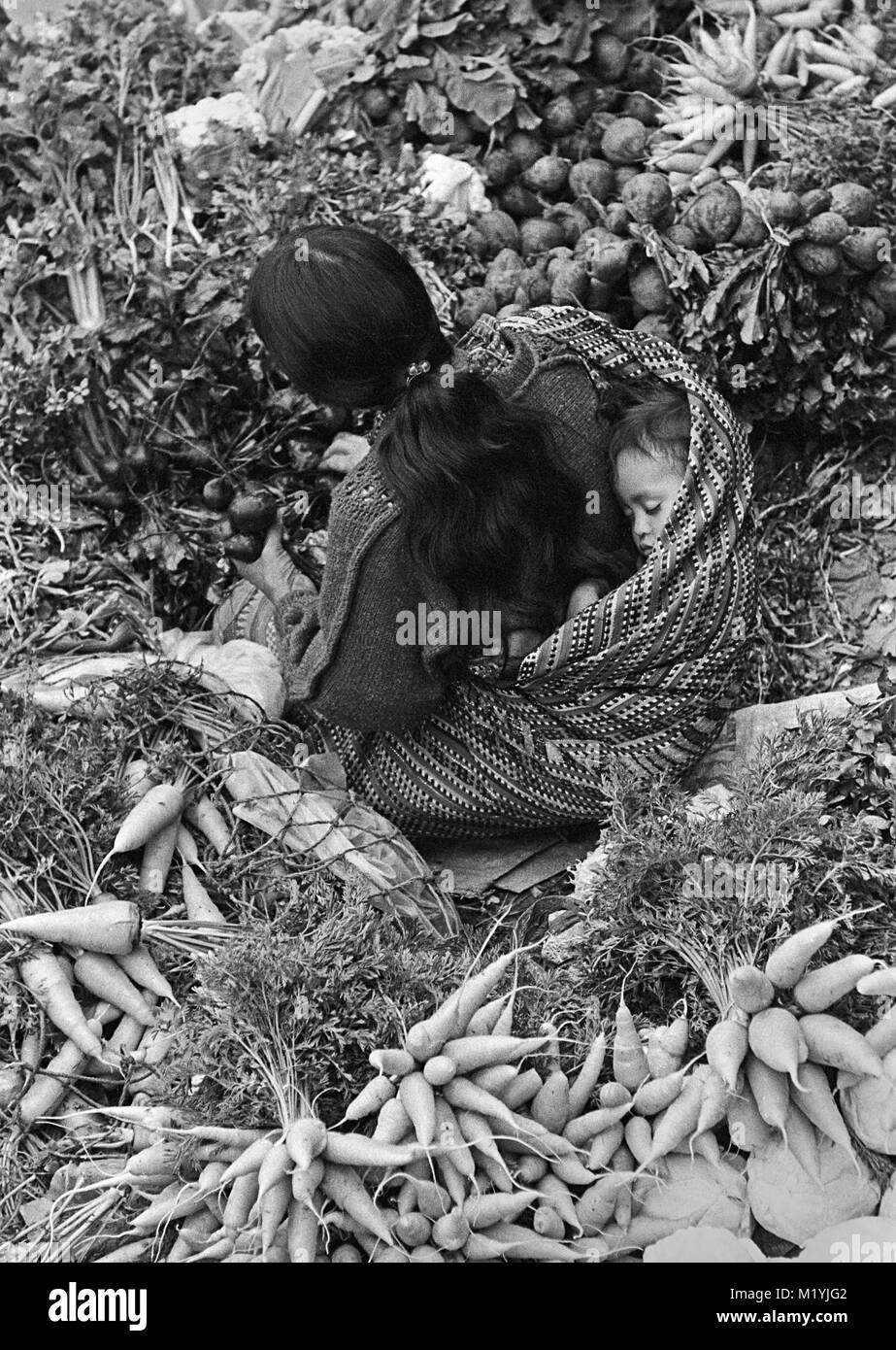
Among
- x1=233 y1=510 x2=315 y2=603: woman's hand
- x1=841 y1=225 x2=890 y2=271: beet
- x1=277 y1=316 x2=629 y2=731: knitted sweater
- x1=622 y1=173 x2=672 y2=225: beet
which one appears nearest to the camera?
x1=277 y1=316 x2=629 y2=731: knitted sweater

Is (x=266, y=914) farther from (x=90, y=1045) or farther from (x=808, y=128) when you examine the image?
(x=808, y=128)

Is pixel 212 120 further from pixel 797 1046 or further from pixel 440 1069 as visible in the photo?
pixel 797 1046

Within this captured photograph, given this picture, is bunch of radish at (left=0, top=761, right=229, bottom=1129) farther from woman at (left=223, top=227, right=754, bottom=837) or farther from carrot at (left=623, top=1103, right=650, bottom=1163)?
carrot at (left=623, top=1103, right=650, bottom=1163)

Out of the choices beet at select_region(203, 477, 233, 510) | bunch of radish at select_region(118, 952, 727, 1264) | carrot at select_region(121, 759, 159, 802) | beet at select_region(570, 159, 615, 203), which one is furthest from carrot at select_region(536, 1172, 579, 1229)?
beet at select_region(570, 159, 615, 203)

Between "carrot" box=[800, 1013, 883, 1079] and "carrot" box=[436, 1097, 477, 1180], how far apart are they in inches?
20.2

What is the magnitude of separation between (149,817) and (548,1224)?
3.26 feet

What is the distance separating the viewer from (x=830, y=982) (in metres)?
2.00

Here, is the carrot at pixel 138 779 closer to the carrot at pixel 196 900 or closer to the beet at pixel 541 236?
the carrot at pixel 196 900

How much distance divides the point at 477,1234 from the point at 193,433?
2.02 metres

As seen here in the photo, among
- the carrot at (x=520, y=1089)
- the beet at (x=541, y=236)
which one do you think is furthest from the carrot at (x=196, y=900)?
the beet at (x=541, y=236)

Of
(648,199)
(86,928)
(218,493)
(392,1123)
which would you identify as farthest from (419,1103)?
(648,199)

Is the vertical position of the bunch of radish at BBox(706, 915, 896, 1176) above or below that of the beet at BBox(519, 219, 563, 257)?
below

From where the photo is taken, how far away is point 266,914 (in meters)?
2.48

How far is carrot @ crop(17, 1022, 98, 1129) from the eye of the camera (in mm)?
2248
